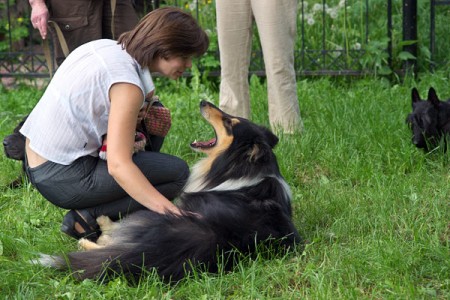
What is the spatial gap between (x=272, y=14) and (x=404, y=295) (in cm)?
300

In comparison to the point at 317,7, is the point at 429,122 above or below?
below

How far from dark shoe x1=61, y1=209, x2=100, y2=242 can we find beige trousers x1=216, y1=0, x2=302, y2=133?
7.10 feet

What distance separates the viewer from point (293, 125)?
631 centimetres

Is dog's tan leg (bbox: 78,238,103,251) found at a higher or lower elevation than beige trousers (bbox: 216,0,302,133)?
lower

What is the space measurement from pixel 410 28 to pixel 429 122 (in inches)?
100

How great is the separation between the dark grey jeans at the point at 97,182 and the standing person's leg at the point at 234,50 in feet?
6.57

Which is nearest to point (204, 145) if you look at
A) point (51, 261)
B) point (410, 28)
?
point (51, 261)

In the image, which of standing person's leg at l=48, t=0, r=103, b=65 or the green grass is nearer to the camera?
the green grass

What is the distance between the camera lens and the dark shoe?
4457mm

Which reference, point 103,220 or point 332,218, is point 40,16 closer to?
point 103,220

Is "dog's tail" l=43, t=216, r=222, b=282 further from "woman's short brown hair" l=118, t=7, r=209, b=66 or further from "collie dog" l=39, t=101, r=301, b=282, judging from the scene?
"woman's short brown hair" l=118, t=7, r=209, b=66

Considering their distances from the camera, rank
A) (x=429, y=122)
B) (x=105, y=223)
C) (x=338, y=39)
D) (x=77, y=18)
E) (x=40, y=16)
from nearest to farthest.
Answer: (x=105, y=223)
(x=40, y=16)
(x=77, y=18)
(x=429, y=122)
(x=338, y=39)

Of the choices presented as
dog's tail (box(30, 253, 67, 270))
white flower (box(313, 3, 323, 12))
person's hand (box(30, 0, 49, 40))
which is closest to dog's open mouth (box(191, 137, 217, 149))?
dog's tail (box(30, 253, 67, 270))

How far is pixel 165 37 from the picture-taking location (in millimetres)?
4016
